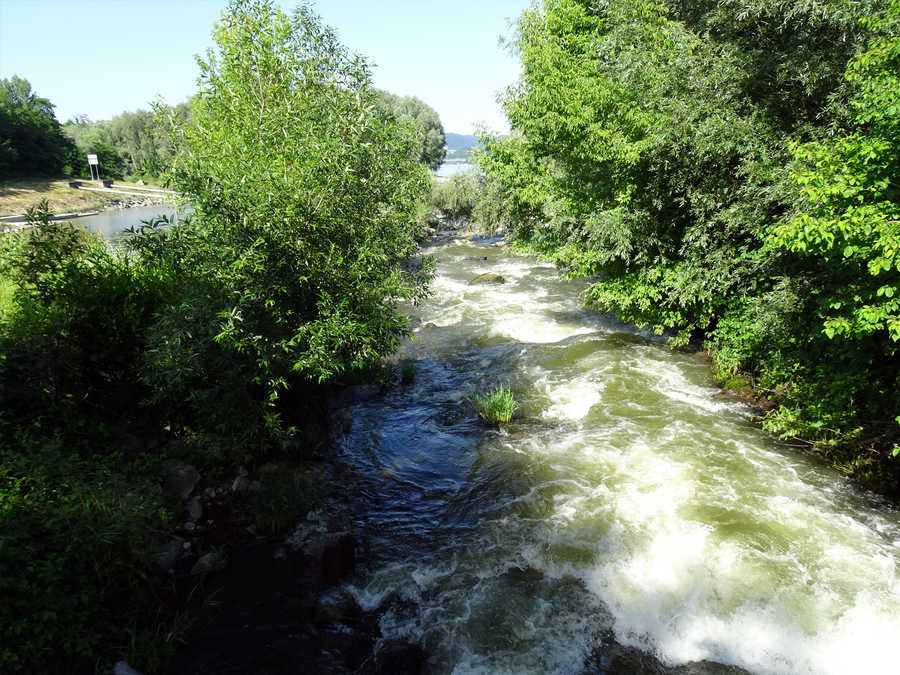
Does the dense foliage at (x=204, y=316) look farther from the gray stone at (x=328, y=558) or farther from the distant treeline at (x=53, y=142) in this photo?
the distant treeline at (x=53, y=142)

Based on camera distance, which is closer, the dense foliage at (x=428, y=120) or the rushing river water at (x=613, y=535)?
the rushing river water at (x=613, y=535)

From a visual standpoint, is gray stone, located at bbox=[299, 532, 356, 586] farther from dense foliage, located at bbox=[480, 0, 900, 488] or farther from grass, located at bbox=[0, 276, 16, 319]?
dense foliage, located at bbox=[480, 0, 900, 488]

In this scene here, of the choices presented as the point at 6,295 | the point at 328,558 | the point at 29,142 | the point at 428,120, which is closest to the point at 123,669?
the point at 328,558

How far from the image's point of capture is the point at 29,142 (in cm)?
8562

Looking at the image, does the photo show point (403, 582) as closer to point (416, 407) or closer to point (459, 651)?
point (459, 651)

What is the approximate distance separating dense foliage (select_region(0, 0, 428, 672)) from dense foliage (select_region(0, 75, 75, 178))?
332 feet

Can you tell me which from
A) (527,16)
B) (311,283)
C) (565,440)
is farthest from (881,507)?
(527,16)

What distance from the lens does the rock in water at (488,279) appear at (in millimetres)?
29348

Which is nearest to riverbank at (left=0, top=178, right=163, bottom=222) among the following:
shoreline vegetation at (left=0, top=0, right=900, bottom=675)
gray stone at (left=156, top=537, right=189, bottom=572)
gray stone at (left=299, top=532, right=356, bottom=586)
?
shoreline vegetation at (left=0, top=0, right=900, bottom=675)

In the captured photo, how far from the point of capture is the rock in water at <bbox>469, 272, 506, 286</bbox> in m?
29.3

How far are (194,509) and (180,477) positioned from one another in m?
0.72

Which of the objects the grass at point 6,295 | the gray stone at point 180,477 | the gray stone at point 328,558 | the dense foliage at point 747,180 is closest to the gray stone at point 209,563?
the gray stone at point 328,558

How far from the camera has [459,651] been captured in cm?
→ 652

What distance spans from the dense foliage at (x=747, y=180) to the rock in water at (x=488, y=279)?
10.3m
